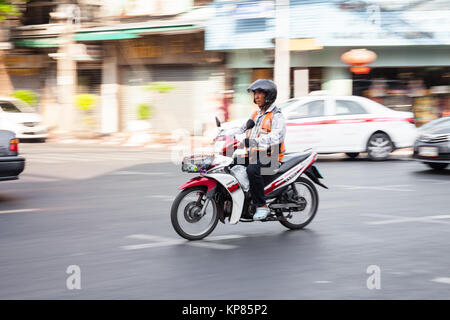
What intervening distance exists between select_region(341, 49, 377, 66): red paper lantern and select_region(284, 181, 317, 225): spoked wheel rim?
47.4 feet

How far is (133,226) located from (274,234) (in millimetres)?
1659

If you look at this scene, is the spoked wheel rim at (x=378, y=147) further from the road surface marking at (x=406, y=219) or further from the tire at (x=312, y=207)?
the tire at (x=312, y=207)

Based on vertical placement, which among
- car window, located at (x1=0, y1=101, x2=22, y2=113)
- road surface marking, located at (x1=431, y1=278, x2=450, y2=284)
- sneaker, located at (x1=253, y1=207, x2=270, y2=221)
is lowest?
road surface marking, located at (x1=431, y1=278, x2=450, y2=284)

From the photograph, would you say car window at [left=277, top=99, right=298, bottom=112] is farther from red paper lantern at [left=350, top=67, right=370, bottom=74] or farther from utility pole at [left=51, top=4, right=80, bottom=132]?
utility pole at [left=51, top=4, right=80, bottom=132]

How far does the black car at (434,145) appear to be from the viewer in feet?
44.2

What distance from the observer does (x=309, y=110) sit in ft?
53.0

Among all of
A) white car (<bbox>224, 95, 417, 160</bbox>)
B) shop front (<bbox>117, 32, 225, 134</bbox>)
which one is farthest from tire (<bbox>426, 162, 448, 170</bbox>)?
shop front (<bbox>117, 32, 225, 134</bbox>)

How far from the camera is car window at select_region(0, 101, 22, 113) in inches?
926

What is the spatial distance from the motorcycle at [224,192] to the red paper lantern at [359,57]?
14.6m

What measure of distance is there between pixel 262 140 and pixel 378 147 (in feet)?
32.4

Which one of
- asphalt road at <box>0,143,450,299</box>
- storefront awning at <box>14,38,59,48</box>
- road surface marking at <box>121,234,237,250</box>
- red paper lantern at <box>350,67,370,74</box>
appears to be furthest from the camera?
storefront awning at <box>14,38,59,48</box>

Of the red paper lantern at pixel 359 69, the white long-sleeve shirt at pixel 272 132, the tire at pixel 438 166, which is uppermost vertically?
the red paper lantern at pixel 359 69

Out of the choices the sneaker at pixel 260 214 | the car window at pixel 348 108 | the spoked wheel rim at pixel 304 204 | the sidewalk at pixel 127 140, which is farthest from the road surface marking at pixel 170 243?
the sidewalk at pixel 127 140

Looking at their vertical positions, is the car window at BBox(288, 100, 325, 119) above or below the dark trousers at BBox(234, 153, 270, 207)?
above
